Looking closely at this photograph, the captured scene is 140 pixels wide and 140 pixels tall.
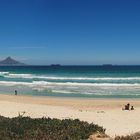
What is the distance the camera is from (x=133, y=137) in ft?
28.8

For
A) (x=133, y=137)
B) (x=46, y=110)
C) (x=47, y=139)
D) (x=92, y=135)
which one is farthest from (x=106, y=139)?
(x=46, y=110)

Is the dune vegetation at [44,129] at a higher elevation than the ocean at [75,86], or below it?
higher

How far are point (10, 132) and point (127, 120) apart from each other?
26.0 ft

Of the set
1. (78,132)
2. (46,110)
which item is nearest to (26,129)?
(78,132)

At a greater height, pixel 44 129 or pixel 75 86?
pixel 44 129

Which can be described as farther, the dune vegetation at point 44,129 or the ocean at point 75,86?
the ocean at point 75,86

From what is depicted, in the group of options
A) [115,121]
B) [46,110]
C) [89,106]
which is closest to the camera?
[115,121]

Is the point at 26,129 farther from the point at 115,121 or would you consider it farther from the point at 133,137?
the point at 115,121

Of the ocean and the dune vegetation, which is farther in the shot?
the ocean

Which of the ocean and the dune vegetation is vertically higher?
the dune vegetation

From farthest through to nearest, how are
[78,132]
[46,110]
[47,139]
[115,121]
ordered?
[46,110], [115,121], [78,132], [47,139]

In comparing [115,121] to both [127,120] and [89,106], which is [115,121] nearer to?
[127,120]

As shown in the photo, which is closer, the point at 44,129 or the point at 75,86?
the point at 44,129

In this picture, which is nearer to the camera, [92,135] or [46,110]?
[92,135]
